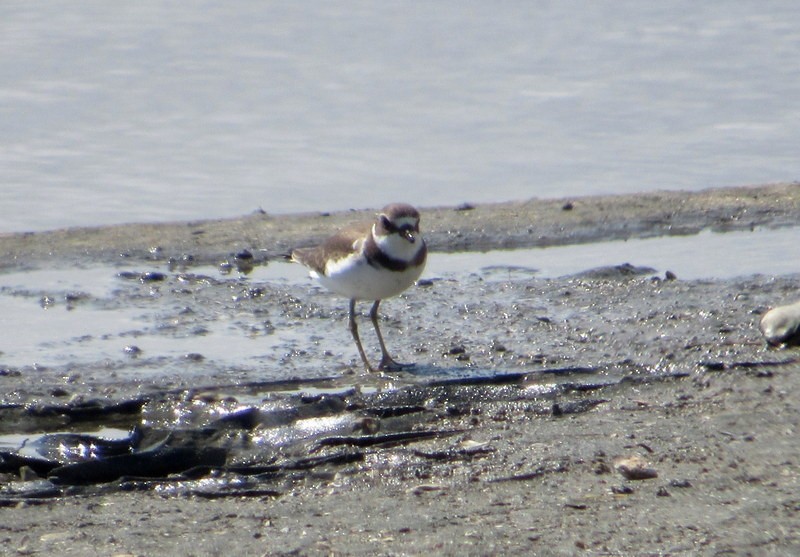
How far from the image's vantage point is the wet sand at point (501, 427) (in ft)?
13.7

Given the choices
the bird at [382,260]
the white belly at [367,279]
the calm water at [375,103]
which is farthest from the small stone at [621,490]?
the calm water at [375,103]


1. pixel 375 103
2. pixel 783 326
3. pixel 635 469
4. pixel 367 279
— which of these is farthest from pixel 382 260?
pixel 375 103

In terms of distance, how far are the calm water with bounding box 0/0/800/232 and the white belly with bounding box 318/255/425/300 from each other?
12.9ft

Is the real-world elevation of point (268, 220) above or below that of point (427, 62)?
below

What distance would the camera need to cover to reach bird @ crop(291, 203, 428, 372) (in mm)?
6469

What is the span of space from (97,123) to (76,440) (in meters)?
8.52

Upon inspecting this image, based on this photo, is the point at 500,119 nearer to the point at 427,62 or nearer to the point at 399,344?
the point at 427,62

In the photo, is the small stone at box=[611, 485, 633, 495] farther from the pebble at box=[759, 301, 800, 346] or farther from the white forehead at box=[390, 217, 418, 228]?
the white forehead at box=[390, 217, 418, 228]

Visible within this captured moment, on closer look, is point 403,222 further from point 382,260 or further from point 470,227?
point 470,227

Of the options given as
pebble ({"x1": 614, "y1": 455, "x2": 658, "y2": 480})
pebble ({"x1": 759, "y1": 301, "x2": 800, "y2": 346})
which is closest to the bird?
pebble ({"x1": 759, "y1": 301, "x2": 800, "y2": 346})

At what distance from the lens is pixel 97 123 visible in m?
13.4

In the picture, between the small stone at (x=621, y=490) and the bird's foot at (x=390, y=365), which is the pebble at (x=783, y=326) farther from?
the small stone at (x=621, y=490)

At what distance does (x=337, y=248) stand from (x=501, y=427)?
177cm

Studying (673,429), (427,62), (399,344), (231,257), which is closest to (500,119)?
(427,62)
